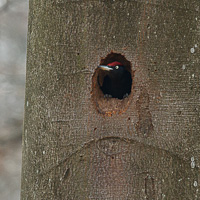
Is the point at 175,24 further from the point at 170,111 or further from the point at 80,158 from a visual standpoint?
the point at 80,158

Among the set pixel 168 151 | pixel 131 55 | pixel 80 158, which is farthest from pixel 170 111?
pixel 80 158

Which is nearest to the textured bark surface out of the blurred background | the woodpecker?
the woodpecker

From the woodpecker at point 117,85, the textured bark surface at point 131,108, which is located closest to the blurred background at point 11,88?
the woodpecker at point 117,85

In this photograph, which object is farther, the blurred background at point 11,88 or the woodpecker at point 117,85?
the blurred background at point 11,88

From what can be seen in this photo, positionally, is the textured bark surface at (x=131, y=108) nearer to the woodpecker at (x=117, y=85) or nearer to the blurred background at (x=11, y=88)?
the woodpecker at (x=117, y=85)

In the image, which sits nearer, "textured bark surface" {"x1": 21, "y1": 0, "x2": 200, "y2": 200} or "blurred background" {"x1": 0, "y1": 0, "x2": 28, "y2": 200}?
"textured bark surface" {"x1": 21, "y1": 0, "x2": 200, "y2": 200}

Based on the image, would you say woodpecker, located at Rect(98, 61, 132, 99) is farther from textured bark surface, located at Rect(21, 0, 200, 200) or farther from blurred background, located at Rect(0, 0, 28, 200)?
blurred background, located at Rect(0, 0, 28, 200)
